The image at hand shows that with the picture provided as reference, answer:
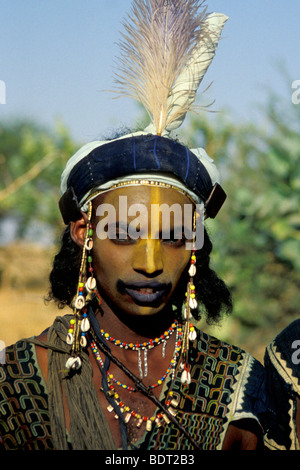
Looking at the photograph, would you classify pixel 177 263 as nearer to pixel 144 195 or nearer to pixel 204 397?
pixel 144 195

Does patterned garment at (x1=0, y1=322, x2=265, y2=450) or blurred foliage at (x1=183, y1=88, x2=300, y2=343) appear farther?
blurred foliage at (x1=183, y1=88, x2=300, y2=343)

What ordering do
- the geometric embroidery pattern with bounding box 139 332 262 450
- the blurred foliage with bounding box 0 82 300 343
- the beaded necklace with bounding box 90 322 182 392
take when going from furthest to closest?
the blurred foliage with bounding box 0 82 300 343
the beaded necklace with bounding box 90 322 182 392
the geometric embroidery pattern with bounding box 139 332 262 450

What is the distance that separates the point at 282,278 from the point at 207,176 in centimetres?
711

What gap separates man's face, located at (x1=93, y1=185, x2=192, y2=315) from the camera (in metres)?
2.77

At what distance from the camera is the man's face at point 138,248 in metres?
2.77

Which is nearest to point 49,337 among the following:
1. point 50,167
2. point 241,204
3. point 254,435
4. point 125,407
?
point 125,407

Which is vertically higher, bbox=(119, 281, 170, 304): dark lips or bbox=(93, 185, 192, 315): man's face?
bbox=(93, 185, 192, 315): man's face

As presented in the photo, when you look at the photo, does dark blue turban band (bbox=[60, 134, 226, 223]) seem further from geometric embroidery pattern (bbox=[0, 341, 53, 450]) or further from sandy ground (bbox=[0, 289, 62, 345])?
sandy ground (bbox=[0, 289, 62, 345])

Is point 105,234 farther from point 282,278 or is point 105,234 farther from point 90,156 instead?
point 282,278

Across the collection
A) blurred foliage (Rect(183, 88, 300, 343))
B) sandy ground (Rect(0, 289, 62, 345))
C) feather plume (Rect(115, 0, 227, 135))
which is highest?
feather plume (Rect(115, 0, 227, 135))

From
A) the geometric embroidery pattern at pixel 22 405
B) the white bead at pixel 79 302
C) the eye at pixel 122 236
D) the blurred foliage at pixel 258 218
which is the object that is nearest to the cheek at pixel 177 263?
the eye at pixel 122 236

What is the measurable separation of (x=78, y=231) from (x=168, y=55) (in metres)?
0.89

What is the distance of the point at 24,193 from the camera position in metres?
10.9

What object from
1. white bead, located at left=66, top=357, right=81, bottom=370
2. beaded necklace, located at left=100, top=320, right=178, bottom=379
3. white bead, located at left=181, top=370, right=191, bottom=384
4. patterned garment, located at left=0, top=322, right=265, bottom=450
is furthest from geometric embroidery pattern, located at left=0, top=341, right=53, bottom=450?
white bead, located at left=181, top=370, right=191, bottom=384
